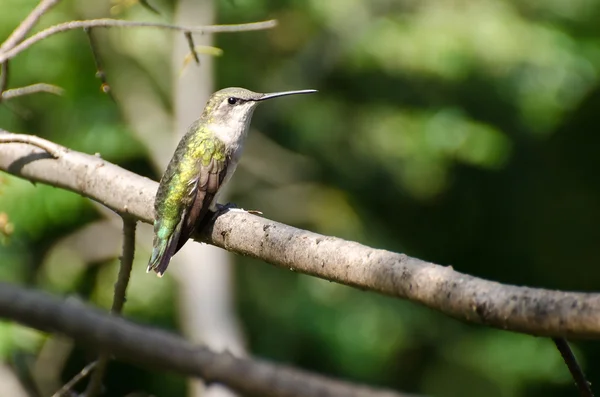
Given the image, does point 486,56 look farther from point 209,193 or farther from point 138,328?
point 138,328

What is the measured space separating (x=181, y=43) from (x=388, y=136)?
2.27m

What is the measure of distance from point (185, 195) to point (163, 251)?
29cm

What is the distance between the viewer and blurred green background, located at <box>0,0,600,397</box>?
814 cm

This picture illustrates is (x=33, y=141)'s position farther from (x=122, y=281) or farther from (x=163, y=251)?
(x=163, y=251)

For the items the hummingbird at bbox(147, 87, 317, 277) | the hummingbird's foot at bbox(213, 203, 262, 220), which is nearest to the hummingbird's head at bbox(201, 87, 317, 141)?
the hummingbird at bbox(147, 87, 317, 277)

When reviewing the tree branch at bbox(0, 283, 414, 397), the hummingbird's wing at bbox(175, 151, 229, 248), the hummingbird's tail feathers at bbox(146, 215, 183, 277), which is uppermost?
the tree branch at bbox(0, 283, 414, 397)

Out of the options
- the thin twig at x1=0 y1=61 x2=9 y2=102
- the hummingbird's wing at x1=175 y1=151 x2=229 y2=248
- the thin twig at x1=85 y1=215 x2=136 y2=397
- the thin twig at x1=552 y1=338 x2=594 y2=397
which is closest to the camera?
the thin twig at x1=552 y1=338 x2=594 y2=397

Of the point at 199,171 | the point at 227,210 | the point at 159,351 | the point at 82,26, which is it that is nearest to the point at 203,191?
the point at 199,171

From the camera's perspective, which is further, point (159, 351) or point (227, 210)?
point (227, 210)

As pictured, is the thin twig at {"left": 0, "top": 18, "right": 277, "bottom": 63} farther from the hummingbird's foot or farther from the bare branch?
the hummingbird's foot

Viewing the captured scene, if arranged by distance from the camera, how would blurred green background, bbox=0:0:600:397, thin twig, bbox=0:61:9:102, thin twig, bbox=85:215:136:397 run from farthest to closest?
blurred green background, bbox=0:0:600:397
thin twig, bbox=0:61:9:102
thin twig, bbox=85:215:136:397

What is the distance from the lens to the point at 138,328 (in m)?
1.79

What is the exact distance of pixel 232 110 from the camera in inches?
202

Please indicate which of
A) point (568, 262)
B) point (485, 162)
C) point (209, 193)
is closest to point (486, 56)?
point (485, 162)
